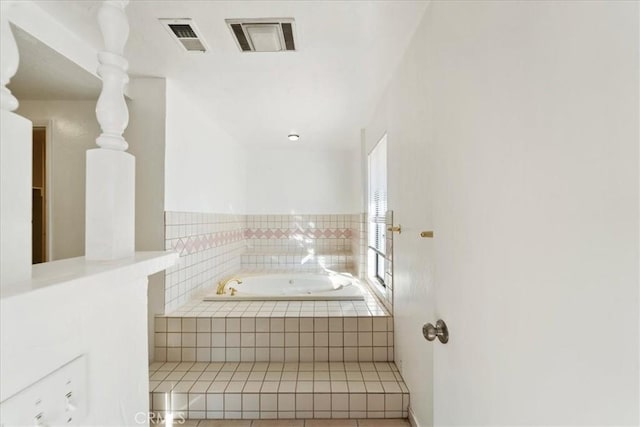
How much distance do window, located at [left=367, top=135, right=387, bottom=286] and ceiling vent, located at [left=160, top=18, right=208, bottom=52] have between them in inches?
60.2

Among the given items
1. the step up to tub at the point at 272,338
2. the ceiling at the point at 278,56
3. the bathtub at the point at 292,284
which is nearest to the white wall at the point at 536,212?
the ceiling at the point at 278,56

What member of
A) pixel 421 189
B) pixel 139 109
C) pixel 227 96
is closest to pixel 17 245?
pixel 421 189

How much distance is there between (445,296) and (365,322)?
1308 mm

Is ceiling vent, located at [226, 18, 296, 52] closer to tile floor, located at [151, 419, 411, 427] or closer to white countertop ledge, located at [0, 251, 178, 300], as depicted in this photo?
white countertop ledge, located at [0, 251, 178, 300]

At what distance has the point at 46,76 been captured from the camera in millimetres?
1800

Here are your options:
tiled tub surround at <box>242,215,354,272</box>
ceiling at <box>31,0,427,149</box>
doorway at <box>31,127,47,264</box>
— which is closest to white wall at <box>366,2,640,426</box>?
ceiling at <box>31,0,427,149</box>

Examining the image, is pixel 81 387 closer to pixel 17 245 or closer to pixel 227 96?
pixel 17 245

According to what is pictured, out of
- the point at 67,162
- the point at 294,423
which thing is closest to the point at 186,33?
the point at 67,162

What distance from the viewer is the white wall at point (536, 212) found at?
0.43 meters

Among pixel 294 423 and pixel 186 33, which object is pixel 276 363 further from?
pixel 186 33

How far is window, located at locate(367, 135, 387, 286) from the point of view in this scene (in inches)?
109

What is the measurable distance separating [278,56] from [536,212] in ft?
5.44

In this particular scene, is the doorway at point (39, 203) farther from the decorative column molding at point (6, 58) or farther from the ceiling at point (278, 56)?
the decorative column molding at point (6, 58)

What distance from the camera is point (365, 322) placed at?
220cm
